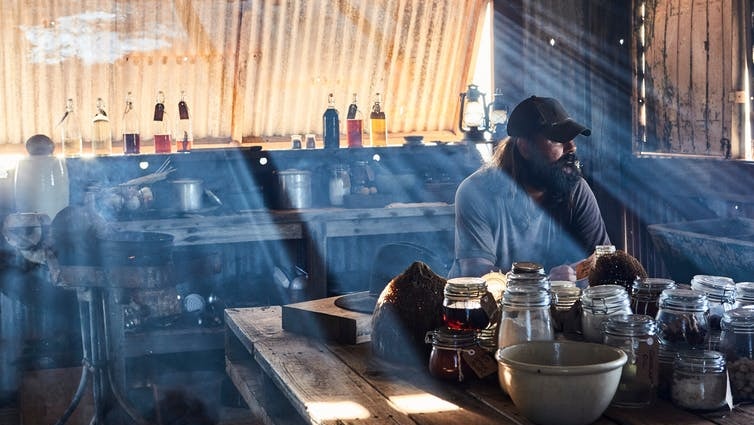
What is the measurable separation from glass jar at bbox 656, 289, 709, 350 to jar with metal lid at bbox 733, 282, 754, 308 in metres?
0.21

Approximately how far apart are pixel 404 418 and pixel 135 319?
3.75 meters

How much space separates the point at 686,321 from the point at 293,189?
403 cm

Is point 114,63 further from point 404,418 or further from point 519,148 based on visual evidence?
point 404,418

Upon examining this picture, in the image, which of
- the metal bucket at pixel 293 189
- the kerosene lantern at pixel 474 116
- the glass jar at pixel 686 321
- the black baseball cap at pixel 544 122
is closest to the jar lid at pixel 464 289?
the glass jar at pixel 686 321

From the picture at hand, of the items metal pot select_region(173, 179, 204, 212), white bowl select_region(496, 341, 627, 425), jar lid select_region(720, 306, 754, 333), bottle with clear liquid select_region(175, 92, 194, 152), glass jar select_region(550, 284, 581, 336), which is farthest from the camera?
bottle with clear liquid select_region(175, 92, 194, 152)

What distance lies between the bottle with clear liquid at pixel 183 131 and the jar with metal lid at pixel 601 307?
4.13m

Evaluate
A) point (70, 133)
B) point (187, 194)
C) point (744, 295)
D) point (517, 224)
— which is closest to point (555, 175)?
point (517, 224)

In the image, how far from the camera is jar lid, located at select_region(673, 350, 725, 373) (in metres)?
1.74

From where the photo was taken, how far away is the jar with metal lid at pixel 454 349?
78.8 inches

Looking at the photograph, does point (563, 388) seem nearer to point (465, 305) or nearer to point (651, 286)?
point (465, 305)

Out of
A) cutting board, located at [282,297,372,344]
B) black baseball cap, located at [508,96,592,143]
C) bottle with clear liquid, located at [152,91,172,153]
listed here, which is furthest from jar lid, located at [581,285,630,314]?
bottle with clear liquid, located at [152,91,172,153]

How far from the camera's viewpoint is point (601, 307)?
79.8 inches

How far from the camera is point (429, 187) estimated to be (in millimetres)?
5973

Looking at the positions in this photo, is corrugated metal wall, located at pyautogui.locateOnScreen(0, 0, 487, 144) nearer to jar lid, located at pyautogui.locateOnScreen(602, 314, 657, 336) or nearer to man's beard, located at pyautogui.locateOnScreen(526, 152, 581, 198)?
man's beard, located at pyautogui.locateOnScreen(526, 152, 581, 198)
